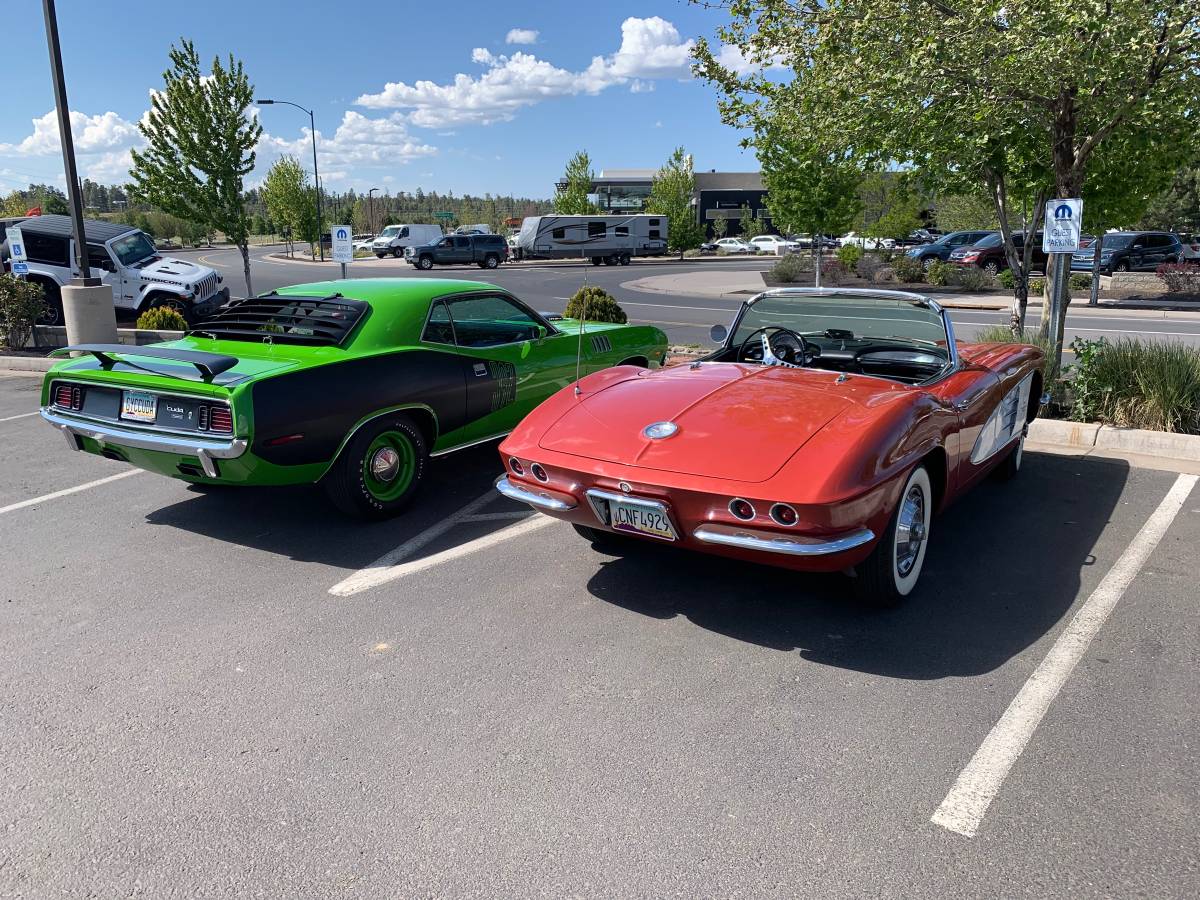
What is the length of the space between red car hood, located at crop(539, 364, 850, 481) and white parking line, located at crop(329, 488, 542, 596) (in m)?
1.08

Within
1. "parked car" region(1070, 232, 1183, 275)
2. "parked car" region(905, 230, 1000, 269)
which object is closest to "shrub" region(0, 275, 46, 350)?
"parked car" region(1070, 232, 1183, 275)

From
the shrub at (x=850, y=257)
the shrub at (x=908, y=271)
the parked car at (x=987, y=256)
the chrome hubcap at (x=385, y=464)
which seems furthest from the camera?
the shrub at (x=850, y=257)

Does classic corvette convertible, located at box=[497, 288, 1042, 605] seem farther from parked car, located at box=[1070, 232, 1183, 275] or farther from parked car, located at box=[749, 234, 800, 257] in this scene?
parked car, located at box=[749, 234, 800, 257]

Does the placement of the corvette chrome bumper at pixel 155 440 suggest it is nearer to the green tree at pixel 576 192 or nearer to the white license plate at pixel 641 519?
the white license plate at pixel 641 519

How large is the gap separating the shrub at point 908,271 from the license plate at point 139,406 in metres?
25.8

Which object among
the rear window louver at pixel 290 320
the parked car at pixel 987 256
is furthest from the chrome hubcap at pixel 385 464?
the parked car at pixel 987 256

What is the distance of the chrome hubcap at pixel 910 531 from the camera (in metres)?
4.06

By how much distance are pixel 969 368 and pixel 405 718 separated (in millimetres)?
3554

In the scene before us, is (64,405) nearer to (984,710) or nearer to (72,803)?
(72,803)

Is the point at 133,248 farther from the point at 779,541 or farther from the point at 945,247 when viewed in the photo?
the point at 945,247

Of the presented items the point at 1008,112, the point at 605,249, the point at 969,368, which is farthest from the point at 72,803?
the point at 605,249

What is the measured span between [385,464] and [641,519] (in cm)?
222

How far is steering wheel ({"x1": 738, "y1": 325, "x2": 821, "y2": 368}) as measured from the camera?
16.5ft

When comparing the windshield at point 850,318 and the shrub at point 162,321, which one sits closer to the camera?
the windshield at point 850,318
